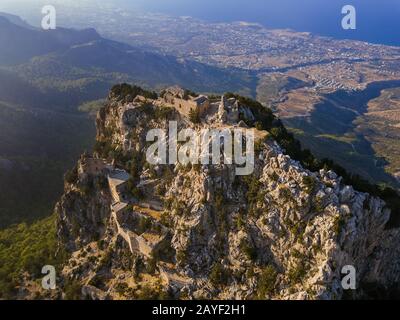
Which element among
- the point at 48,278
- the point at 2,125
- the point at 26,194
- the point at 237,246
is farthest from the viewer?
the point at 2,125

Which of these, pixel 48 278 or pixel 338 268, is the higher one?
pixel 338 268

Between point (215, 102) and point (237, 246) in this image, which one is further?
point (215, 102)

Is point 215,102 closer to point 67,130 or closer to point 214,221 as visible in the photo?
point 214,221

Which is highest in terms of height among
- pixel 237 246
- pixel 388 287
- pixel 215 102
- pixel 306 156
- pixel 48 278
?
pixel 215 102

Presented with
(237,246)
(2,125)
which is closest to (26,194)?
(2,125)

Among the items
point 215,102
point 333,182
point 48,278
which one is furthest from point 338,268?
point 48,278

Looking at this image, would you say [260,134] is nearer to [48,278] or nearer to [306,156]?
[306,156]
